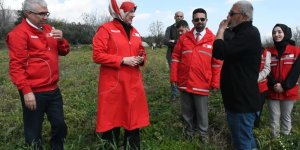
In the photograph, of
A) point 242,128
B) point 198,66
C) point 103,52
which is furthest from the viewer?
point 198,66

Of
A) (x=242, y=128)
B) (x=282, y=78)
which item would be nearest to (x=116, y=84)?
(x=242, y=128)

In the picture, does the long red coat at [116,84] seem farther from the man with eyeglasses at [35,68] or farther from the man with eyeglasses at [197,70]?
the man with eyeglasses at [197,70]

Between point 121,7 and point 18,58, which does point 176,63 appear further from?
point 18,58

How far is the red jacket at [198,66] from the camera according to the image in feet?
17.3

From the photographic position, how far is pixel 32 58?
424cm

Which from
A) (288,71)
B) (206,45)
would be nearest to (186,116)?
→ (206,45)

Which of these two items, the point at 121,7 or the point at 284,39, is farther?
the point at 284,39

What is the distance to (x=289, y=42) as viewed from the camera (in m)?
5.39

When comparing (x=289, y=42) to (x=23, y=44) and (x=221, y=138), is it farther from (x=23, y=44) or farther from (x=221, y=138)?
(x=23, y=44)

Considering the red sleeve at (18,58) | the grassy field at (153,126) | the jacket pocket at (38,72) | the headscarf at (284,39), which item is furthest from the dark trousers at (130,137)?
the headscarf at (284,39)

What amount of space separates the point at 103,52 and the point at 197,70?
158 centimetres

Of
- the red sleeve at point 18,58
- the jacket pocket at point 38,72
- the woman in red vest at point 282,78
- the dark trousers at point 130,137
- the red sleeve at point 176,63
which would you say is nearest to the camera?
the red sleeve at point 18,58

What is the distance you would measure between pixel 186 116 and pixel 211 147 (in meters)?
0.74

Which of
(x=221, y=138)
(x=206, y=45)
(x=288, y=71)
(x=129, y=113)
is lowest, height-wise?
(x=221, y=138)
